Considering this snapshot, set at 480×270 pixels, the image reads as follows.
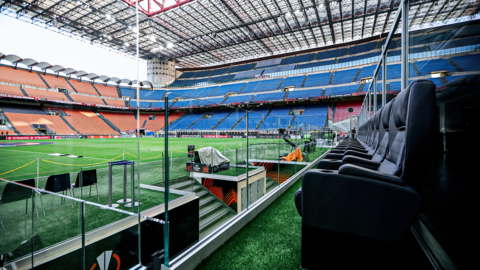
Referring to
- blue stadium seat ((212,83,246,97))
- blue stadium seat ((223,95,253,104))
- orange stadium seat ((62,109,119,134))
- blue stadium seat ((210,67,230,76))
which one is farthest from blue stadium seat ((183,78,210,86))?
orange stadium seat ((62,109,119,134))

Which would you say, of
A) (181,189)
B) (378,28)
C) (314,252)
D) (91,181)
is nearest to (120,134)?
(91,181)

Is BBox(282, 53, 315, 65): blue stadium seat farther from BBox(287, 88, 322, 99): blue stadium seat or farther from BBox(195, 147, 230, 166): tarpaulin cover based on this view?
BBox(195, 147, 230, 166): tarpaulin cover

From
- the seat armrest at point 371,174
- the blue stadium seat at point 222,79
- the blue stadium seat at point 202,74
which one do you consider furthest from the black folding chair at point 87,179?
the blue stadium seat at point 202,74

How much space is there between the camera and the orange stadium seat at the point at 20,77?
15.8 m

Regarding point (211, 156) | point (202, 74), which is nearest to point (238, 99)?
point (202, 74)

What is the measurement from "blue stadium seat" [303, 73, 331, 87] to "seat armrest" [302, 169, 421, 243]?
25198mm

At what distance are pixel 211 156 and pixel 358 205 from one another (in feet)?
8.56

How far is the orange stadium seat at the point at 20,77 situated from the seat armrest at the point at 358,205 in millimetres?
23542

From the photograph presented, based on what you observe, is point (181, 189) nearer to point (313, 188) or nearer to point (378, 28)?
point (313, 188)

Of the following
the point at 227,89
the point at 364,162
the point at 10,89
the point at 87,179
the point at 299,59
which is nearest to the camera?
the point at 364,162

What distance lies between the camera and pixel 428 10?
4.36 ft

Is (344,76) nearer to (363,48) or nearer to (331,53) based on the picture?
(363,48)

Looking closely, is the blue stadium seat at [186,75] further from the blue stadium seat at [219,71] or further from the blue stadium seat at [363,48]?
the blue stadium seat at [363,48]

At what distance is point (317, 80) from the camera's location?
2455 cm
